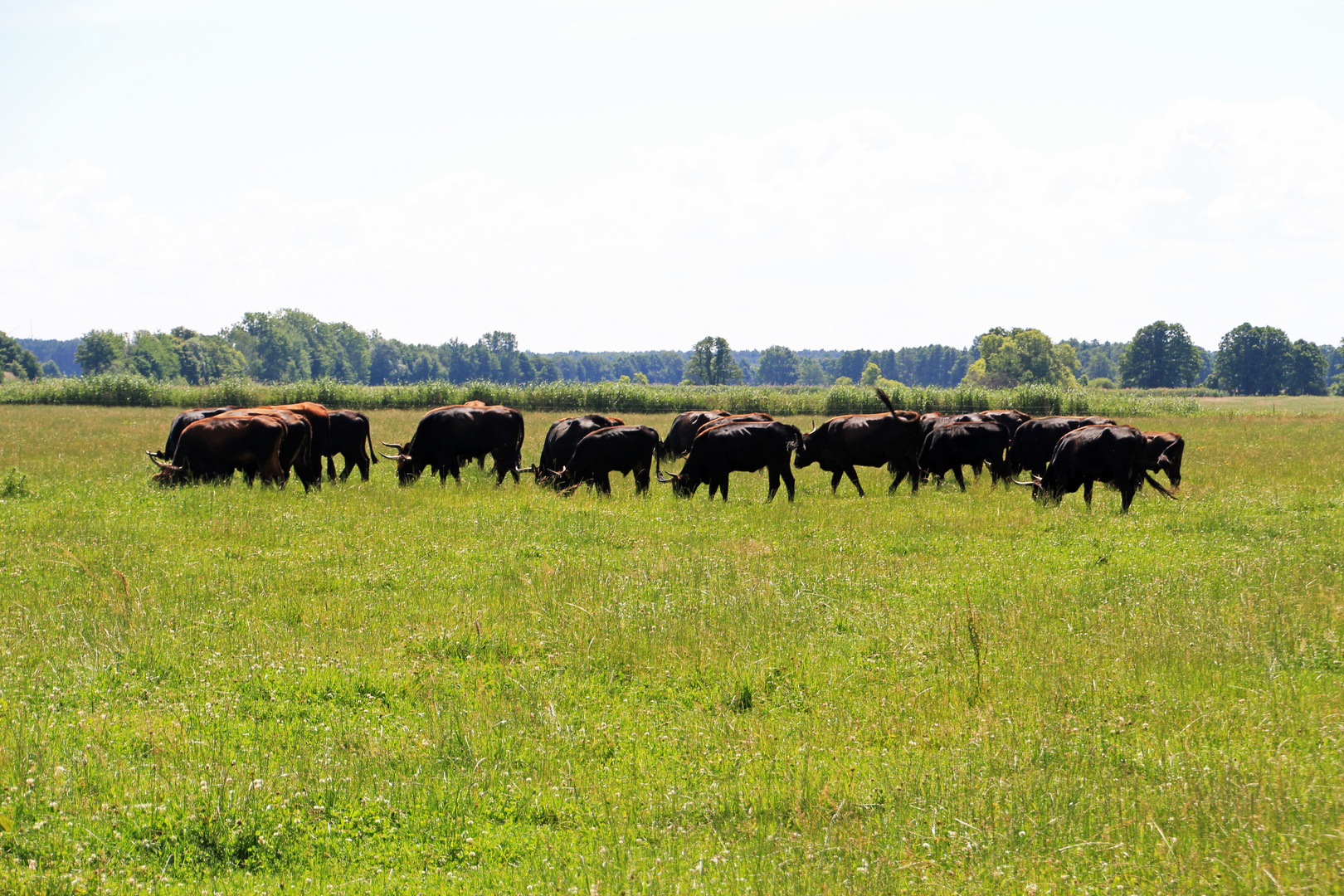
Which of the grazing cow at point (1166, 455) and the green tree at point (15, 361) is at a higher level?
the green tree at point (15, 361)

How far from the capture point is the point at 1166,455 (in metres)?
19.8

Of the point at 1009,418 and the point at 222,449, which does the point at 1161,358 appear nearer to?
the point at 1009,418

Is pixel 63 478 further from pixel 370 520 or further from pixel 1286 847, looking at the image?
pixel 1286 847

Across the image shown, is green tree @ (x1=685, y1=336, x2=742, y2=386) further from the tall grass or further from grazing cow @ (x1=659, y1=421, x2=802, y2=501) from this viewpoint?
grazing cow @ (x1=659, y1=421, x2=802, y2=501)

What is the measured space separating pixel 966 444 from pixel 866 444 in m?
2.34

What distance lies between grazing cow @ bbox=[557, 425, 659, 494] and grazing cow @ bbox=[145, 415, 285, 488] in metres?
6.06

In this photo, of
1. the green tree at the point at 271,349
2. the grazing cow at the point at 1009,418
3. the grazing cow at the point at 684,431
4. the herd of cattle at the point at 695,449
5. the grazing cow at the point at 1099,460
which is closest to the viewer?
the grazing cow at the point at 1099,460

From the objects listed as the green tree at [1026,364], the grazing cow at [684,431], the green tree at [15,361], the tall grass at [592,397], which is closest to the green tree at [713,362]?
the green tree at [1026,364]

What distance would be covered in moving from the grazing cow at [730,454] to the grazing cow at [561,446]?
2549 millimetres

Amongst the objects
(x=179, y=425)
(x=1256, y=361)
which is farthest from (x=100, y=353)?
(x=1256, y=361)

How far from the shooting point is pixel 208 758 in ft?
19.4

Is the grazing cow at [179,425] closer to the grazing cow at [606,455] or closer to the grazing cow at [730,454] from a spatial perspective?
the grazing cow at [606,455]

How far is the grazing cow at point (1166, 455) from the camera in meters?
19.6

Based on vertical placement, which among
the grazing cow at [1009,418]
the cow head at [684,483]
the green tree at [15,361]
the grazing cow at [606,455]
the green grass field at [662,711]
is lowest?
the green grass field at [662,711]
